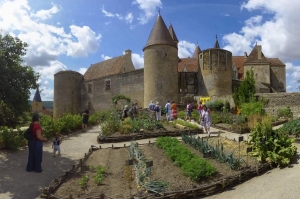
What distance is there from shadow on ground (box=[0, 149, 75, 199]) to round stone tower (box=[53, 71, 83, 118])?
27.5 meters

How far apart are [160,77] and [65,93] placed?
53.0 ft

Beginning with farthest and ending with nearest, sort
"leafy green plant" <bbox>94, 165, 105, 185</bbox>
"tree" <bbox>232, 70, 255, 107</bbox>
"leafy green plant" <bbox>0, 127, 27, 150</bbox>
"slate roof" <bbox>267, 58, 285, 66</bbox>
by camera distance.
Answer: "slate roof" <bbox>267, 58, 285, 66</bbox> → "tree" <bbox>232, 70, 255, 107</bbox> → "leafy green plant" <bbox>0, 127, 27, 150</bbox> → "leafy green plant" <bbox>94, 165, 105, 185</bbox>

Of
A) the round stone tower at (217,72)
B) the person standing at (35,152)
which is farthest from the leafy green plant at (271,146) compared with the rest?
the round stone tower at (217,72)

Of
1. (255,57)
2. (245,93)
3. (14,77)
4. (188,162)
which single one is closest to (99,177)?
(188,162)

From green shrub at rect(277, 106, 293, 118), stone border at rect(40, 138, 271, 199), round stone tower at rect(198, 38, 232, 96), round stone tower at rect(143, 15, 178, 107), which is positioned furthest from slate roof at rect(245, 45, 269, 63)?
stone border at rect(40, 138, 271, 199)

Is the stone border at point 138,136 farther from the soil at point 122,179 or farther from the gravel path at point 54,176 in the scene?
the soil at point 122,179

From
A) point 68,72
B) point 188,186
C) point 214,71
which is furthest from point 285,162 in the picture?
point 68,72

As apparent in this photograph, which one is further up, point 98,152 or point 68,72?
point 68,72

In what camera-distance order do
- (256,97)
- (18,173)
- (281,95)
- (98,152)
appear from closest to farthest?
(18,173)
(98,152)
(281,95)
(256,97)

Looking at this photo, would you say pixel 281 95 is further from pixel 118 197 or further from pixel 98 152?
pixel 118 197

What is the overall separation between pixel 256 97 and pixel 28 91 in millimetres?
17263

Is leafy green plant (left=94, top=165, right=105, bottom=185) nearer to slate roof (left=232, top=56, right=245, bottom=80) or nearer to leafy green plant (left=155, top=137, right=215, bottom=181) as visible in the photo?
leafy green plant (left=155, top=137, right=215, bottom=181)

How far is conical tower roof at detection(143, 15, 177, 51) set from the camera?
26516mm

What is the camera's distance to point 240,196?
19.4 ft
